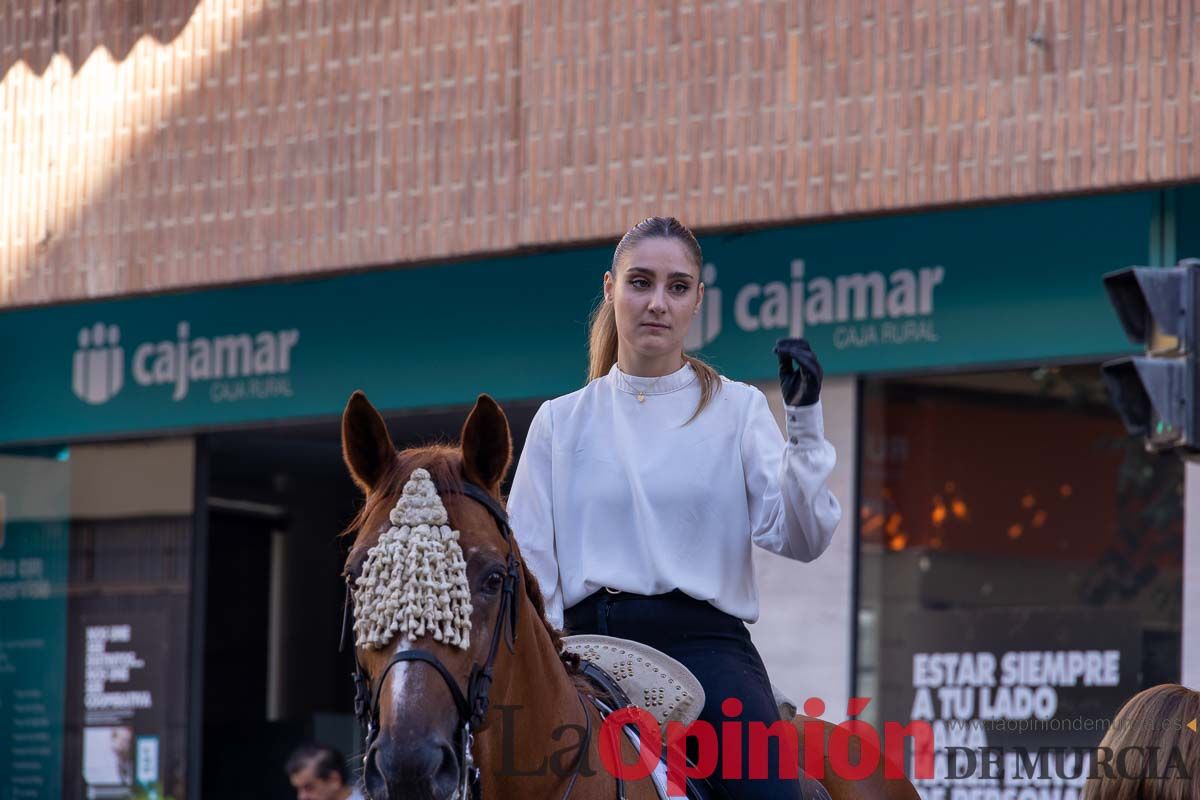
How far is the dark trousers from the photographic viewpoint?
201 inches

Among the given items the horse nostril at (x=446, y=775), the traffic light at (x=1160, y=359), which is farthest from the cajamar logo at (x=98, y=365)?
the horse nostril at (x=446, y=775)

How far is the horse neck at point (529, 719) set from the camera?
172 inches

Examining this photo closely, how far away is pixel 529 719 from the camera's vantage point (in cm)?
450

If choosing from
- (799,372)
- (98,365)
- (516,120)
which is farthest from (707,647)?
(98,365)

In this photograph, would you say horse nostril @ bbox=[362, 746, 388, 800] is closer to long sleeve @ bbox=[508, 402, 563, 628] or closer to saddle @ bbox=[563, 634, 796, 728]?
saddle @ bbox=[563, 634, 796, 728]

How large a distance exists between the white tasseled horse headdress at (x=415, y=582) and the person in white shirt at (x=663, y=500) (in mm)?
978

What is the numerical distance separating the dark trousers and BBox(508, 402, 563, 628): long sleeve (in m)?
0.09

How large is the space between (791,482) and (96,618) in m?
12.1

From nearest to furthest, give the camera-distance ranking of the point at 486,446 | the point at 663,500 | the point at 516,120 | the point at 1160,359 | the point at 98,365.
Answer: the point at 486,446, the point at 663,500, the point at 1160,359, the point at 516,120, the point at 98,365

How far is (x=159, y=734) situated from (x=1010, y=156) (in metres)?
8.26

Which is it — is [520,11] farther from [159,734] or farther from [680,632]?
[680,632]

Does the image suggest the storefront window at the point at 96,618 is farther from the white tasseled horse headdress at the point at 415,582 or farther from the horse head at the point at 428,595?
the white tasseled horse headdress at the point at 415,582

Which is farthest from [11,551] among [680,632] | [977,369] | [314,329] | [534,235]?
[680,632]

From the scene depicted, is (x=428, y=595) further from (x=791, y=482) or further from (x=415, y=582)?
(x=791, y=482)
